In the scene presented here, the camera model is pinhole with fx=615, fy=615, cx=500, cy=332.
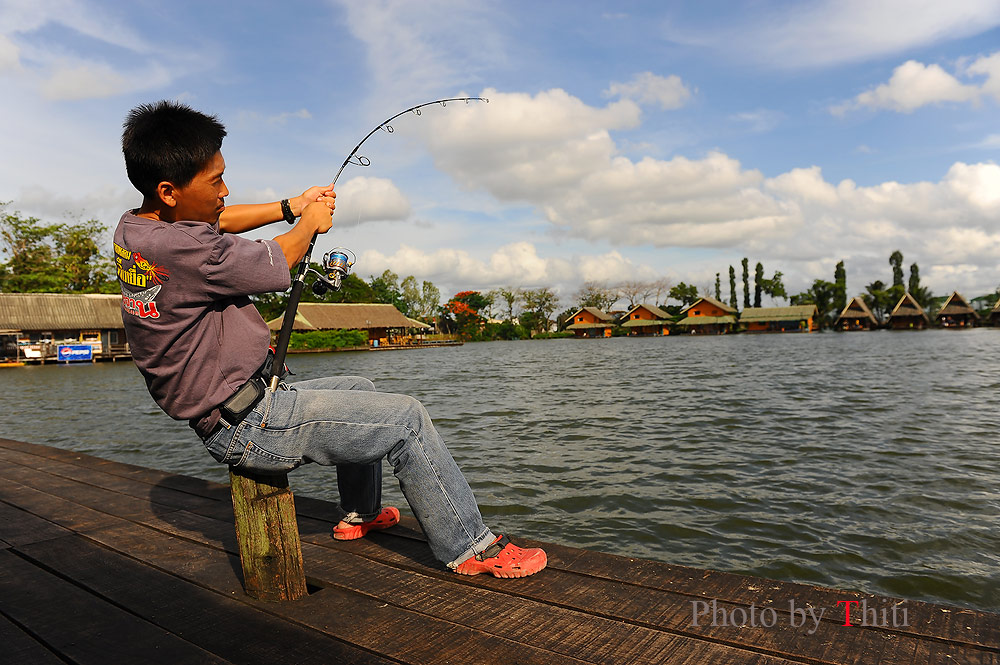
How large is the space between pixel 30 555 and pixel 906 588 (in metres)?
4.56

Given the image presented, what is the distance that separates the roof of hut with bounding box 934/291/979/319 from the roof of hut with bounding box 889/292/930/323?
2813 millimetres

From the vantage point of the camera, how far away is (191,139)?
6.07 ft

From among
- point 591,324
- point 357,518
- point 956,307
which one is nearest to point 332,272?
point 357,518

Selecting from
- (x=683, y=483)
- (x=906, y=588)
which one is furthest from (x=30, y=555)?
(x=683, y=483)

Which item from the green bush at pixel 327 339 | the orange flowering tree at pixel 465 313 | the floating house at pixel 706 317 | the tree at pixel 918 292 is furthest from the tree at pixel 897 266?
the green bush at pixel 327 339

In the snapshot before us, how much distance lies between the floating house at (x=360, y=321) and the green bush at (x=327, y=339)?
716mm

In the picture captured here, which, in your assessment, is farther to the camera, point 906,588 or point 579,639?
point 906,588

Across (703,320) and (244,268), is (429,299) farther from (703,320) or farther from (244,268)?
(244,268)

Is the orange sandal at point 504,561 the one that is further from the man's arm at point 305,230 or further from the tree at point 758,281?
the tree at point 758,281

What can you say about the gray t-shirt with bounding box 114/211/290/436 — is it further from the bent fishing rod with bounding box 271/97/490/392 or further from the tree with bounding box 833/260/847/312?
the tree with bounding box 833/260/847/312

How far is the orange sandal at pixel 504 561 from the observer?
7.05ft

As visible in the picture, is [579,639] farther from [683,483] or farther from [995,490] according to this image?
[995,490]

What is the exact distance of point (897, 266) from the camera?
69.2 m

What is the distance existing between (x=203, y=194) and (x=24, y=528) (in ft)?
7.24
